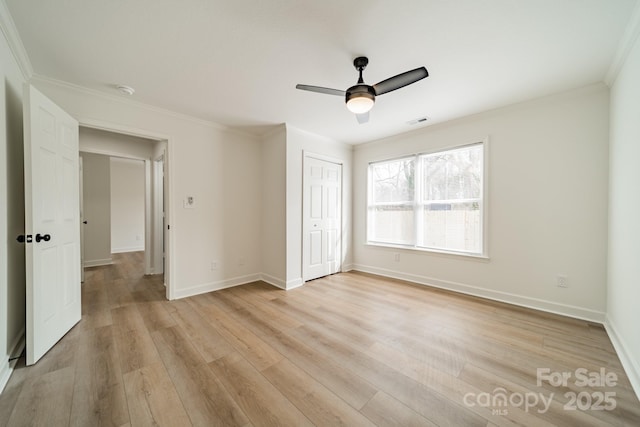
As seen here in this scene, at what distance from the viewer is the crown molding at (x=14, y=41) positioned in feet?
5.31

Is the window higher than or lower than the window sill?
higher

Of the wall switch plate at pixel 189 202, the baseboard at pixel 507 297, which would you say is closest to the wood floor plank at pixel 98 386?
the wall switch plate at pixel 189 202

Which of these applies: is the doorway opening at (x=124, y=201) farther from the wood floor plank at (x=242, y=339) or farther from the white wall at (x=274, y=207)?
the white wall at (x=274, y=207)

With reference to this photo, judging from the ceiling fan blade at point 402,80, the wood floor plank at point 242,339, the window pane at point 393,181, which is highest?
the ceiling fan blade at point 402,80

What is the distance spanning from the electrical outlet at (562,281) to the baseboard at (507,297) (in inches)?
8.5

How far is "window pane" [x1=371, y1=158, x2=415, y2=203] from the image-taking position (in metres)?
4.16

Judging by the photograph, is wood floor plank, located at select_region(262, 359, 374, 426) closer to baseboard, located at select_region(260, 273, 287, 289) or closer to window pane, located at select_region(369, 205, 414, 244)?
baseboard, located at select_region(260, 273, 287, 289)

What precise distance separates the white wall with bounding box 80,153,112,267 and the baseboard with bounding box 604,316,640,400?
785 cm

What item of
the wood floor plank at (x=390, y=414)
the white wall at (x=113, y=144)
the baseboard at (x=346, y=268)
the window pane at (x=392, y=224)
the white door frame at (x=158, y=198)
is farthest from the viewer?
the baseboard at (x=346, y=268)

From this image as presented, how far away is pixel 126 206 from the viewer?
7.28 meters

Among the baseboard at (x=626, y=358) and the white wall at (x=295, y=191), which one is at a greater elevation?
the white wall at (x=295, y=191)

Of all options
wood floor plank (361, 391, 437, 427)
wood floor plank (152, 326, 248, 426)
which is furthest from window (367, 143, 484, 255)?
wood floor plank (152, 326, 248, 426)

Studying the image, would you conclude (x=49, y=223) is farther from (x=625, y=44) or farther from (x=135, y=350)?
(x=625, y=44)

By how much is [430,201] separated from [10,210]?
471 cm
